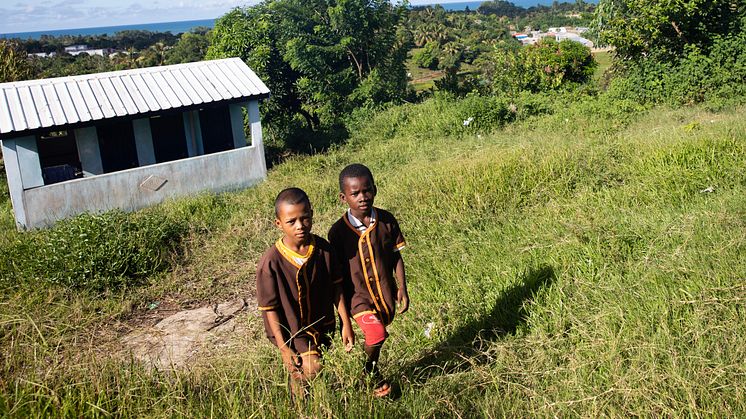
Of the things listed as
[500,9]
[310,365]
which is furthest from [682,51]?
[500,9]

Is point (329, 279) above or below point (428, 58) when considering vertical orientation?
below

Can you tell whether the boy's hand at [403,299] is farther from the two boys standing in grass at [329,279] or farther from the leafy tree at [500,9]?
the leafy tree at [500,9]

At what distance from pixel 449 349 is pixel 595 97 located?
12.2 m

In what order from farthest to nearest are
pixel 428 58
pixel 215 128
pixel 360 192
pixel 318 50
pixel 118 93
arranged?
pixel 428 58 → pixel 318 50 → pixel 215 128 → pixel 118 93 → pixel 360 192

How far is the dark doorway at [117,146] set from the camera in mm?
11188

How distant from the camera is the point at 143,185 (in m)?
10.4

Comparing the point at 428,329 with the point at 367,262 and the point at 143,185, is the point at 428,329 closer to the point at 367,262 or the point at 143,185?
the point at 367,262

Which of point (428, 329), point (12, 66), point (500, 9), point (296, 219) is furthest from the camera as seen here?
point (500, 9)

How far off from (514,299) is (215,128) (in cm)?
919

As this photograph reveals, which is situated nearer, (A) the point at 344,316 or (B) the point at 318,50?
(A) the point at 344,316

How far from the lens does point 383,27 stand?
16.3 metres

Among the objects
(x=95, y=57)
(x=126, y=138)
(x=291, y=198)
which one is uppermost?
(x=95, y=57)

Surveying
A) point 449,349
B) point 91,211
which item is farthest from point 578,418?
point 91,211

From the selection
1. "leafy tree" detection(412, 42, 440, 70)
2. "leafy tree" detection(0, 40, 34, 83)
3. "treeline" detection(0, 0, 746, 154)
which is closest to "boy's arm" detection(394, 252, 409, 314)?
"treeline" detection(0, 0, 746, 154)
